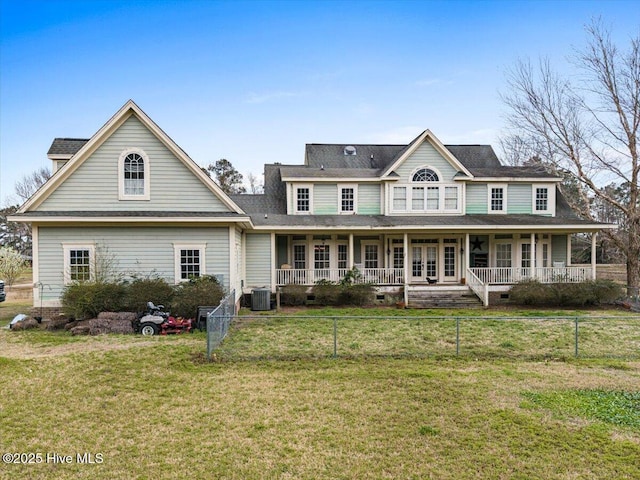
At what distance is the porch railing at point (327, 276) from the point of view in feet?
61.0

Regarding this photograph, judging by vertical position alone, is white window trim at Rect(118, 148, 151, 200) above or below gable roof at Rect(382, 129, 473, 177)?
below

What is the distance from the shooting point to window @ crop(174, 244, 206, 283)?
1488 centimetres

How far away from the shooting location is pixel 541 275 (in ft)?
62.2

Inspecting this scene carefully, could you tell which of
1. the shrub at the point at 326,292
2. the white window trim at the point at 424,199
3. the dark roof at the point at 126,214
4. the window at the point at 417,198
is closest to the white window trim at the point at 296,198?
the white window trim at the point at 424,199

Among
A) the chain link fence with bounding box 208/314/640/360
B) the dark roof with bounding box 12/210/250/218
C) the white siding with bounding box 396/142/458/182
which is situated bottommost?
the chain link fence with bounding box 208/314/640/360

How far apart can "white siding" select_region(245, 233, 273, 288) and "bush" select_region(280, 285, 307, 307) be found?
123 cm

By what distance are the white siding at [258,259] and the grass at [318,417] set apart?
930cm

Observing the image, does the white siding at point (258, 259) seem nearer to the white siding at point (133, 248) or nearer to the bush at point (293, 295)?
the bush at point (293, 295)

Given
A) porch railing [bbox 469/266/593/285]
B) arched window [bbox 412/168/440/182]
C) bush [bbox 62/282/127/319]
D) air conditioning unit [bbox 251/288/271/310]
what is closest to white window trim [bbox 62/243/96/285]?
bush [bbox 62/282/127/319]

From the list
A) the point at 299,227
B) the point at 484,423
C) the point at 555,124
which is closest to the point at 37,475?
the point at 484,423

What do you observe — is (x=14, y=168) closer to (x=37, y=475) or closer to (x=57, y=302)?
(x=57, y=302)

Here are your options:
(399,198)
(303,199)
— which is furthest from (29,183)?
(399,198)

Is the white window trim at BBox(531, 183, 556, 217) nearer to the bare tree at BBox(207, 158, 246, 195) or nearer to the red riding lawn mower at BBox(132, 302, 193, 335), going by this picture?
the red riding lawn mower at BBox(132, 302, 193, 335)

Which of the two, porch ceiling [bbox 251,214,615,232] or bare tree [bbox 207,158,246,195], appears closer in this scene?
porch ceiling [bbox 251,214,615,232]
